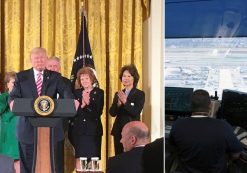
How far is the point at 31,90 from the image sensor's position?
3.53 m

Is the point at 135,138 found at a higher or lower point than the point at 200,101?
lower

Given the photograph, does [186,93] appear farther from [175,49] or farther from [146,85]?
[146,85]

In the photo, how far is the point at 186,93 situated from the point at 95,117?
1.26m

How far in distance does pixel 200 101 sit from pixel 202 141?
250mm

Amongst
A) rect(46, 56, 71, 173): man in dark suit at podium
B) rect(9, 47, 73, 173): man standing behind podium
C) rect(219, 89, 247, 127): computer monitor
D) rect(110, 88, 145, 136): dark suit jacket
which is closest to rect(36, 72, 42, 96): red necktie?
rect(9, 47, 73, 173): man standing behind podium

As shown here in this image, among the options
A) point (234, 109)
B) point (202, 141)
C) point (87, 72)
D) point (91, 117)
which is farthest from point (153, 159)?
point (87, 72)

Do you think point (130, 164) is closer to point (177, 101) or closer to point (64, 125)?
point (177, 101)

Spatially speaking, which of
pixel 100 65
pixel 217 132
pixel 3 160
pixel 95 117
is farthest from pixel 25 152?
pixel 217 132

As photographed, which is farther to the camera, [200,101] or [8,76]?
[8,76]

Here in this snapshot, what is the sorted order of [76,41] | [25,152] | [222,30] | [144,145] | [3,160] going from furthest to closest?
[76,41] → [25,152] → [3,160] → [144,145] → [222,30]

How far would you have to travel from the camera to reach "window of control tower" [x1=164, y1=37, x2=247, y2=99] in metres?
2.64

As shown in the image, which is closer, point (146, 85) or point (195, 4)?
point (195, 4)

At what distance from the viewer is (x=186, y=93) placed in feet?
8.81

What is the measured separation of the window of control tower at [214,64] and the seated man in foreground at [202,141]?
0.08 m
